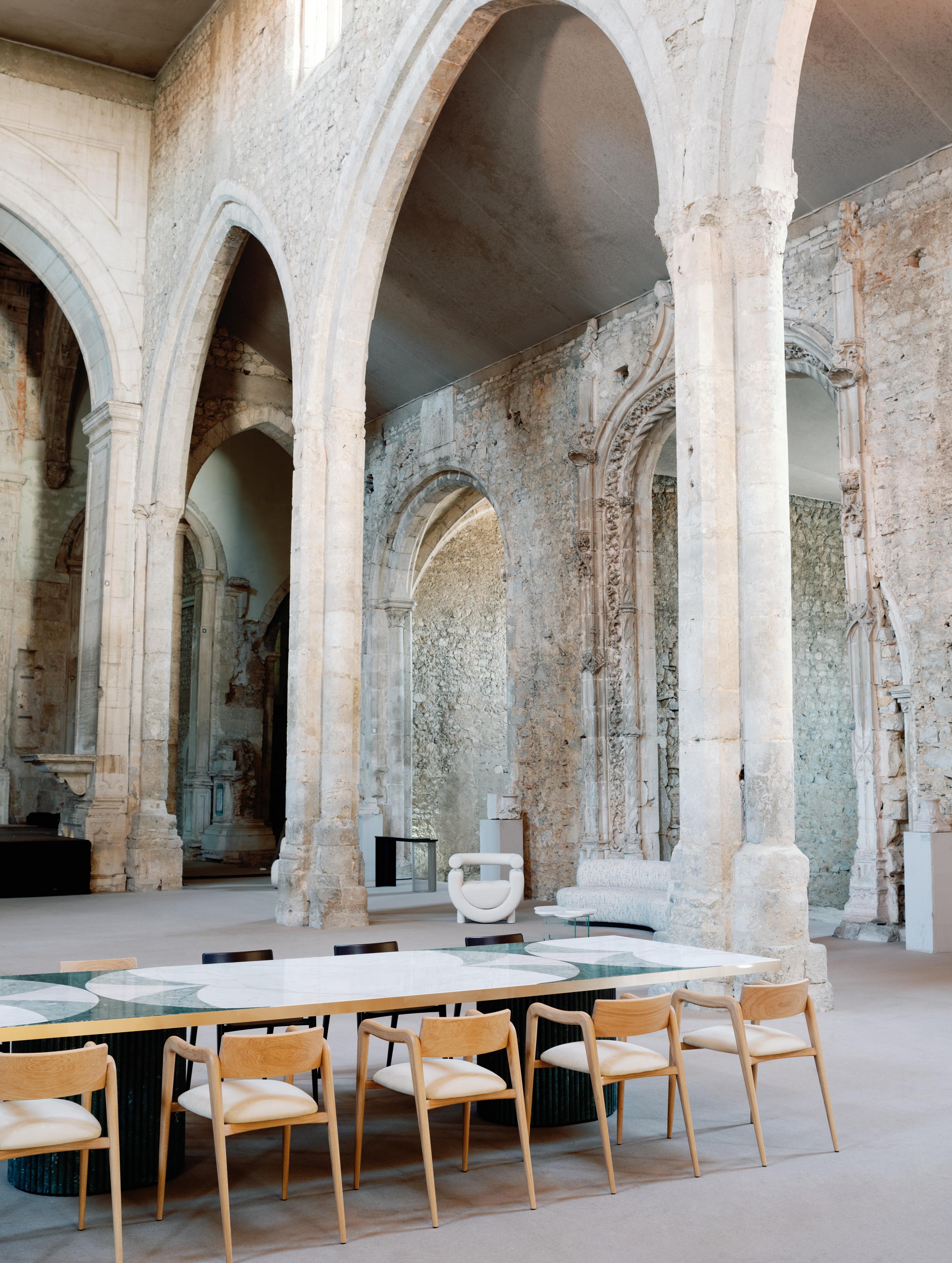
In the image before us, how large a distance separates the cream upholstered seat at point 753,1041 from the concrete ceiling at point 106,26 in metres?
12.1

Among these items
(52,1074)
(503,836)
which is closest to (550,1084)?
(52,1074)

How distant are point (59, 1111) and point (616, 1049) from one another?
1606mm

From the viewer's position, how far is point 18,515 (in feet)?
53.6

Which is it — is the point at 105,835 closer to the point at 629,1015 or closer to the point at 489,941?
the point at 489,941

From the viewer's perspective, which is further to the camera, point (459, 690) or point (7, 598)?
point (459, 690)

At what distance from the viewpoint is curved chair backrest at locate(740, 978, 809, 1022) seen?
3.75 metres

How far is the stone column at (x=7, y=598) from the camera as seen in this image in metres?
15.9

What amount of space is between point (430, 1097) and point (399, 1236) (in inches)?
13.7

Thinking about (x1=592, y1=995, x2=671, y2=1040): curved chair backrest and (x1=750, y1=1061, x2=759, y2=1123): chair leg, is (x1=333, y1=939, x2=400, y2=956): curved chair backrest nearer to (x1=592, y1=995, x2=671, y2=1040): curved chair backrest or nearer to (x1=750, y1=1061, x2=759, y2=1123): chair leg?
(x1=592, y1=995, x2=671, y2=1040): curved chair backrest

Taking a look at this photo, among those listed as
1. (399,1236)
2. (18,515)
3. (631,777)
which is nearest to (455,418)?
(631,777)

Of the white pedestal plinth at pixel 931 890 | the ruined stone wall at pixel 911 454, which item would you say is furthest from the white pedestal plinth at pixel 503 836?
the white pedestal plinth at pixel 931 890

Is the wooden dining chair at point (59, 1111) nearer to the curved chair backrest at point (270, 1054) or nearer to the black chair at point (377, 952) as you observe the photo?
the curved chair backrest at point (270, 1054)

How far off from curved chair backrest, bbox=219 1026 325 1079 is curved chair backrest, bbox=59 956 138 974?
124cm

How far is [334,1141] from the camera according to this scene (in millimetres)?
3014
